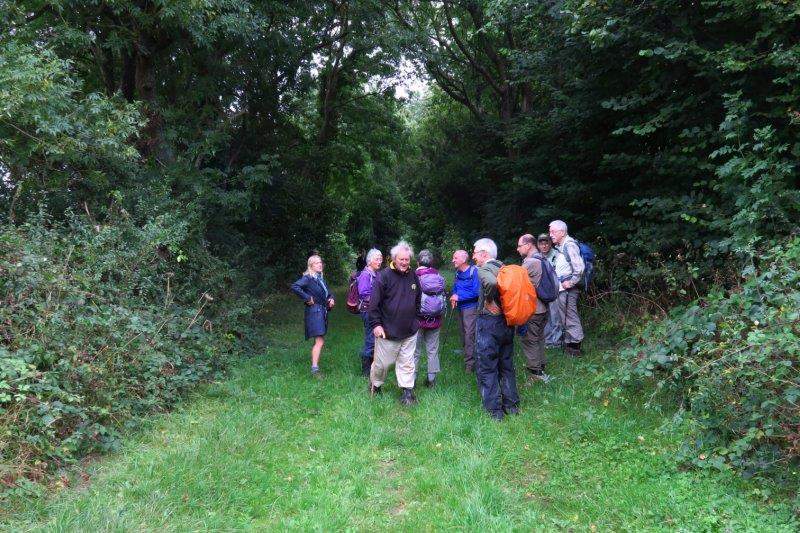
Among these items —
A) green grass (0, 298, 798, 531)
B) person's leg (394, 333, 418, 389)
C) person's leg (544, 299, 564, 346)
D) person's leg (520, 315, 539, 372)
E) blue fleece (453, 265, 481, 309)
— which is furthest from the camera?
person's leg (544, 299, 564, 346)

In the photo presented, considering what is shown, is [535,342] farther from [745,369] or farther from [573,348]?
[745,369]

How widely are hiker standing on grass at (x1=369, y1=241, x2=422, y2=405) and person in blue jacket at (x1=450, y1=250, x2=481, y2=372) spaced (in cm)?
106

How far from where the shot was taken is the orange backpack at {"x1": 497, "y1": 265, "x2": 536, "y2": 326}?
5.17m

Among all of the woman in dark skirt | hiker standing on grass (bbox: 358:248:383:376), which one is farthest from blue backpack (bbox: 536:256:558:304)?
the woman in dark skirt

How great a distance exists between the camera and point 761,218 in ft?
15.8

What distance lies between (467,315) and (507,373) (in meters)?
1.62

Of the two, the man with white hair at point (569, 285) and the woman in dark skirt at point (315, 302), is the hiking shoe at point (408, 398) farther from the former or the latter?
the man with white hair at point (569, 285)

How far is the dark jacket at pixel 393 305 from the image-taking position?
5.90m

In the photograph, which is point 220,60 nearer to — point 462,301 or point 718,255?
point 462,301

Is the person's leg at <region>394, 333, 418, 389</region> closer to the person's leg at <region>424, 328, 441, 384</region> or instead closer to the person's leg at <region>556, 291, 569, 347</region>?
the person's leg at <region>424, 328, 441, 384</region>

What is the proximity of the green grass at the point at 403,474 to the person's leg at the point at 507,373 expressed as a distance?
16cm

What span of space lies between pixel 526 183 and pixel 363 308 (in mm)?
5234

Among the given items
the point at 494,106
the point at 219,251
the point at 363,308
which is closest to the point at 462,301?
the point at 363,308

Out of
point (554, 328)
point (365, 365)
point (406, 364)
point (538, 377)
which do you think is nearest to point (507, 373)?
point (538, 377)
